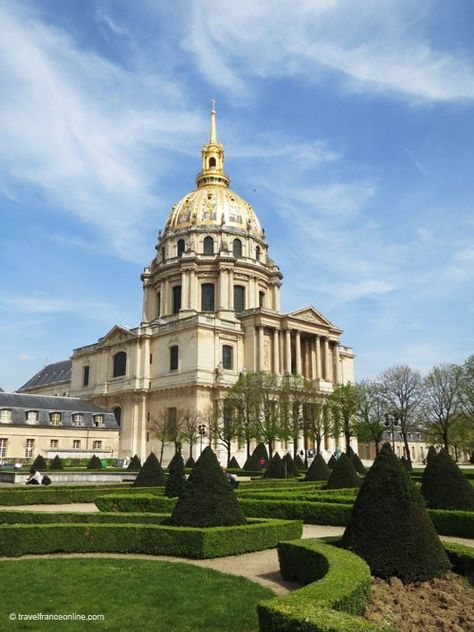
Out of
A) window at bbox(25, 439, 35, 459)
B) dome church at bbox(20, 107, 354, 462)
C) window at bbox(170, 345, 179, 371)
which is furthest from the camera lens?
window at bbox(170, 345, 179, 371)

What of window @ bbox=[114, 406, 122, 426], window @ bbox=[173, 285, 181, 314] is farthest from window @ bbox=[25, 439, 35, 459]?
window @ bbox=[173, 285, 181, 314]

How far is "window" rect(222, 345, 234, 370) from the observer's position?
6469cm

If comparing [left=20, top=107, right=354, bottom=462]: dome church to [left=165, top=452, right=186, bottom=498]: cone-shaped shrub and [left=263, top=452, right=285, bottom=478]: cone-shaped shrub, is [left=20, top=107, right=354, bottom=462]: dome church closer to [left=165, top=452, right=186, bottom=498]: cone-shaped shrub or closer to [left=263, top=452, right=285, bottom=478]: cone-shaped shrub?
[left=263, top=452, right=285, bottom=478]: cone-shaped shrub

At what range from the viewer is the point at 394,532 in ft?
30.1

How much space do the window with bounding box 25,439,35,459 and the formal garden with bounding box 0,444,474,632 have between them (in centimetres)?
4209

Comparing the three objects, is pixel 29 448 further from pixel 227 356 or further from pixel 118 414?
pixel 227 356

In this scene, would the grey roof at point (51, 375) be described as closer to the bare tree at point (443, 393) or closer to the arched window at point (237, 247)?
the arched window at point (237, 247)

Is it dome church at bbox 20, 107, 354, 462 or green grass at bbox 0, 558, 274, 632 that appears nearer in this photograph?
green grass at bbox 0, 558, 274, 632

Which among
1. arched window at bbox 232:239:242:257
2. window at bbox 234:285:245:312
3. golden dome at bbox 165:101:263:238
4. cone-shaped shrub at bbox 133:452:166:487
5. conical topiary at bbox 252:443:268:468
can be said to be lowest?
cone-shaped shrub at bbox 133:452:166:487

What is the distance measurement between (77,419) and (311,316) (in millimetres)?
29840

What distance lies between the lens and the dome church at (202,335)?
62.9 metres

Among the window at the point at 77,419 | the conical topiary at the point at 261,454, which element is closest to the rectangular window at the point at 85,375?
the window at the point at 77,419

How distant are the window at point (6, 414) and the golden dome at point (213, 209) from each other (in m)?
34.1

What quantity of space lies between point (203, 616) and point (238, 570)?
3044 mm
